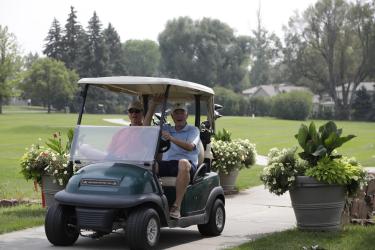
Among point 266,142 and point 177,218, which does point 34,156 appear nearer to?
point 177,218

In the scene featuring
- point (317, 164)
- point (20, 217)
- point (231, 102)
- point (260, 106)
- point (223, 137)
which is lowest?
point (20, 217)

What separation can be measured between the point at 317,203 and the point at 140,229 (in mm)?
2291

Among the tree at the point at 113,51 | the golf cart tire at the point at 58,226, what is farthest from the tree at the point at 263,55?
the golf cart tire at the point at 58,226

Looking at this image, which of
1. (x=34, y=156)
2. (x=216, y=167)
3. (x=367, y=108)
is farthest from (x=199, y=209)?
(x=367, y=108)

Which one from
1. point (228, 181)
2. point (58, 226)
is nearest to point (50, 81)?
point (228, 181)

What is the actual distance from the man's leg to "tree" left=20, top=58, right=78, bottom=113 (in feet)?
249

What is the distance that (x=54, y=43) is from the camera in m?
97.1

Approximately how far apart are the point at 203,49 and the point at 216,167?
88.4m

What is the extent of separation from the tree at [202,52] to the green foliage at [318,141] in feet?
297

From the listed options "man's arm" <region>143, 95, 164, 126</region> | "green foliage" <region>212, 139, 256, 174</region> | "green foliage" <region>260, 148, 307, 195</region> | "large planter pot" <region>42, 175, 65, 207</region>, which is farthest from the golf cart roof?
"green foliage" <region>212, 139, 256, 174</region>

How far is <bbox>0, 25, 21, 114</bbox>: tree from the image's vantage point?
63.1 meters

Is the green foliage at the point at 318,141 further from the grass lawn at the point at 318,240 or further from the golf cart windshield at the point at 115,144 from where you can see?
the golf cart windshield at the point at 115,144

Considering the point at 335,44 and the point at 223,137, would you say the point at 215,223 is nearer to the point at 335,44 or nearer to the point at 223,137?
the point at 223,137

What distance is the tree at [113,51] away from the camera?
91875 mm
